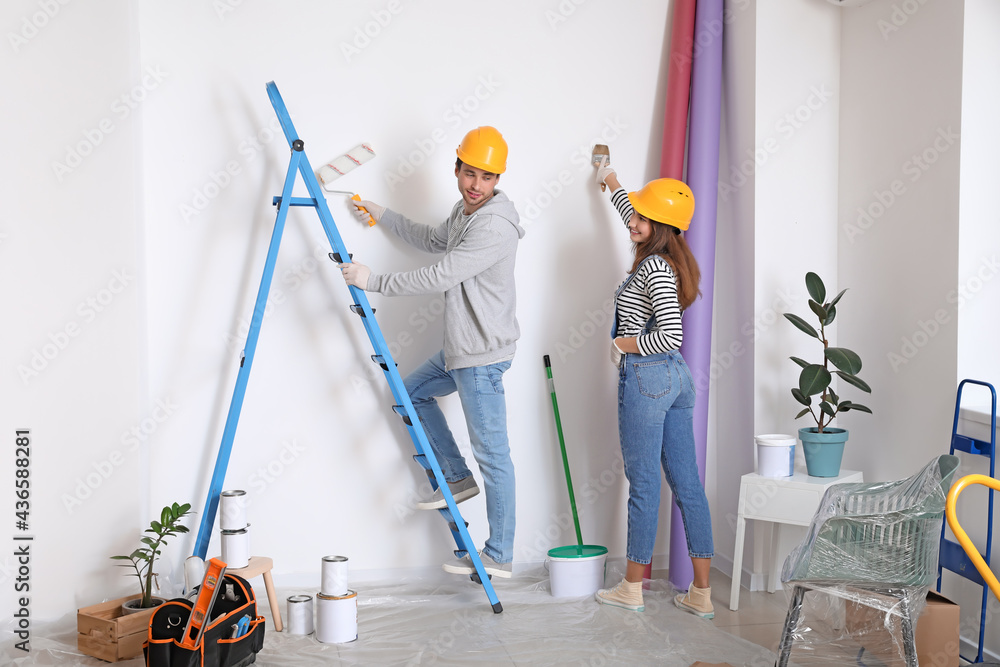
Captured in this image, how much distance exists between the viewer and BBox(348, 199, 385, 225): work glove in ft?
10.3

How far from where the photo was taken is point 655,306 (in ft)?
9.41

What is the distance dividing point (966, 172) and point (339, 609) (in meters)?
2.55

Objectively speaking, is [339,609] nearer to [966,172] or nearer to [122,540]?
[122,540]

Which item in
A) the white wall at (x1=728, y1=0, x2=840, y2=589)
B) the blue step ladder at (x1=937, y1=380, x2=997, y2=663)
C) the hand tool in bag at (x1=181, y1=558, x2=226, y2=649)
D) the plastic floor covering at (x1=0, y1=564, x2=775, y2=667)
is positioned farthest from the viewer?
the white wall at (x1=728, y1=0, x2=840, y2=589)

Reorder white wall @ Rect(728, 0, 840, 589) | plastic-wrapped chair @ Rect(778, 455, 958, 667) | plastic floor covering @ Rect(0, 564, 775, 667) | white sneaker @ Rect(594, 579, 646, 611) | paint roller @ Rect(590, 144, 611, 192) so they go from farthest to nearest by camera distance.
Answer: paint roller @ Rect(590, 144, 611, 192), white wall @ Rect(728, 0, 840, 589), white sneaker @ Rect(594, 579, 646, 611), plastic floor covering @ Rect(0, 564, 775, 667), plastic-wrapped chair @ Rect(778, 455, 958, 667)

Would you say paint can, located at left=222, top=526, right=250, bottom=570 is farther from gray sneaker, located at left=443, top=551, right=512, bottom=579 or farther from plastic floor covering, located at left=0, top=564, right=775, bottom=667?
gray sneaker, located at left=443, top=551, right=512, bottom=579

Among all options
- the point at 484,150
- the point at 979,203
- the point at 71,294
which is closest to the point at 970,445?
the point at 979,203

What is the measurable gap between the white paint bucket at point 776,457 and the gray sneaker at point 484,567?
102cm

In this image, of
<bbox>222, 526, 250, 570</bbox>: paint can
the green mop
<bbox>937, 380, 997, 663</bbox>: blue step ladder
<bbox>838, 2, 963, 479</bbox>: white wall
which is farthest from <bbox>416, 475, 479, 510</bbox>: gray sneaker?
<bbox>937, 380, 997, 663</bbox>: blue step ladder

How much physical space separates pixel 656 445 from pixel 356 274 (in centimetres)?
125

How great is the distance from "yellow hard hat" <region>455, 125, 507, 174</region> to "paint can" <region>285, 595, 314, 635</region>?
1.67 meters

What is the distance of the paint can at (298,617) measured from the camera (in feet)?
9.20

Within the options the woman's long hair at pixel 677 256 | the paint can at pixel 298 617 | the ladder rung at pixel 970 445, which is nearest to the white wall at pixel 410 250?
the ladder rung at pixel 970 445

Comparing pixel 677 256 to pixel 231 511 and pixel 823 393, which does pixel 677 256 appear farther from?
pixel 231 511
